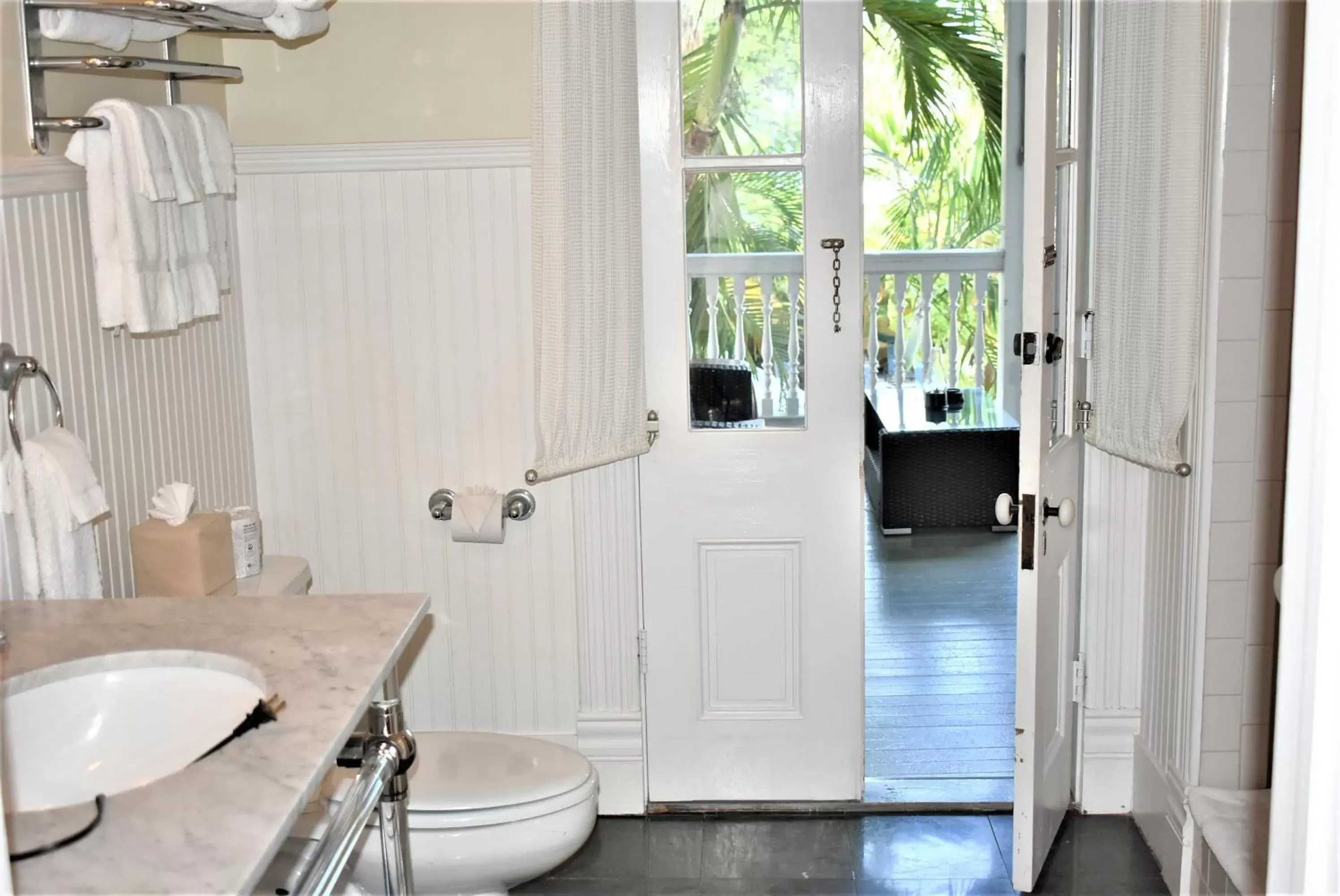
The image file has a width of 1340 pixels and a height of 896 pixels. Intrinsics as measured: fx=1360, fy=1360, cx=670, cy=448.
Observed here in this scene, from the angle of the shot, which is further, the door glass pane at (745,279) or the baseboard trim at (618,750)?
the baseboard trim at (618,750)

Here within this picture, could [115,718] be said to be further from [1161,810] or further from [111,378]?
[1161,810]

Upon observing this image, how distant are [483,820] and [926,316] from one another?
4.18 m

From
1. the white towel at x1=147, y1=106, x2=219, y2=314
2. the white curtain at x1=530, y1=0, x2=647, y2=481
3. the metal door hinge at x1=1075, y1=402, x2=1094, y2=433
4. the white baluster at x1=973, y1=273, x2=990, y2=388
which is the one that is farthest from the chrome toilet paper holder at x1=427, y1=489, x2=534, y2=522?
the white baluster at x1=973, y1=273, x2=990, y2=388

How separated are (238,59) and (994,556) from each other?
344 centimetres

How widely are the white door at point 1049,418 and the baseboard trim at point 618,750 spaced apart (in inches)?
35.1

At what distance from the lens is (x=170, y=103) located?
2.75 m

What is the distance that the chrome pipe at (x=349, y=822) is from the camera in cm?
138

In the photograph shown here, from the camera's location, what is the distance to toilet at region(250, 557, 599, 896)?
238 cm

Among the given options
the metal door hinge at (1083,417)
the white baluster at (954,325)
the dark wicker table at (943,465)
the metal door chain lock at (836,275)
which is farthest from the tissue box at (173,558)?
the white baluster at (954,325)

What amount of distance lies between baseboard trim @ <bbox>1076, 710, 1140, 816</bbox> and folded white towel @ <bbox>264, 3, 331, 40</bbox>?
2255 millimetres

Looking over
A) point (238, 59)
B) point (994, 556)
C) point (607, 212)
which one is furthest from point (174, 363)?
point (994, 556)

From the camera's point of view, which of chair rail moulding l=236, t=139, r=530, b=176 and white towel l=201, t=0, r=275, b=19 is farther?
chair rail moulding l=236, t=139, r=530, b=176

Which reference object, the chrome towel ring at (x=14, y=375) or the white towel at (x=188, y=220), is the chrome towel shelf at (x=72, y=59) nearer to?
the white towel at (x=188, y=220)

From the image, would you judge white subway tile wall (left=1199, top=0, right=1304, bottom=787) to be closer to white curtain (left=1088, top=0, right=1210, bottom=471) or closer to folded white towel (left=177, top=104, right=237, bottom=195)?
white curtain (left=1088, top=0, right=1210, bottom=471)
